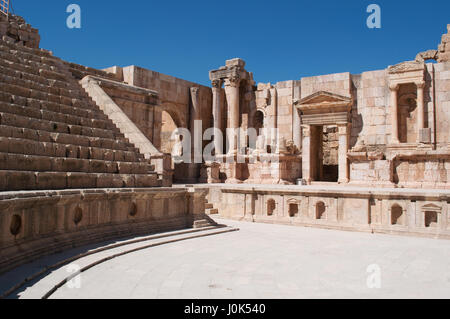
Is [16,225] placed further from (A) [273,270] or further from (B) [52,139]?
(A) [273,270]

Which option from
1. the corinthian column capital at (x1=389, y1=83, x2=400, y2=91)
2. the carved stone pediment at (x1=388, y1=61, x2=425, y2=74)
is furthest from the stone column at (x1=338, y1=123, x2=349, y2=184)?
the carved stone pediment at (x1=388, y1=61, x2=425, y2=74)

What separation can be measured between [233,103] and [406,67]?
26.1 ft

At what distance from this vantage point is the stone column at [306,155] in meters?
18.2

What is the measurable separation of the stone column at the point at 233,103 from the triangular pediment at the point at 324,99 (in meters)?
3.34

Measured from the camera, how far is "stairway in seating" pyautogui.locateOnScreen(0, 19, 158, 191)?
6496 mm

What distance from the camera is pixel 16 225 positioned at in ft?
17.8

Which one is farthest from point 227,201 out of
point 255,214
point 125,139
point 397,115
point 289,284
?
point 397,115

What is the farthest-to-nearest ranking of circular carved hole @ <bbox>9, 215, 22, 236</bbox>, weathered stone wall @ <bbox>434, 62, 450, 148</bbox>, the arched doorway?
the arched doorway → weathered stone wall @ <bbox>434, 62, 450, 148</bbox> → circular carved hole @ <bbox>9, 215, 22, 236</bbox>

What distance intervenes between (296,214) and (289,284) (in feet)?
19.0

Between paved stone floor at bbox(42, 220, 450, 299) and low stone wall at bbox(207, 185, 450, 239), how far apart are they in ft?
2.24

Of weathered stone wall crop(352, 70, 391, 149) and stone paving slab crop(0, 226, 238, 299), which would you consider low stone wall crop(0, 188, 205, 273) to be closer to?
stone paving slab crop(0, 226, 238, 299)

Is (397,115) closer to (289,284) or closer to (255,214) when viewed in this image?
(255,214)

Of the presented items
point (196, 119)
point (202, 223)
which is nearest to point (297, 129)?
point (196, 119)

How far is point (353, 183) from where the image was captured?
15.6m
